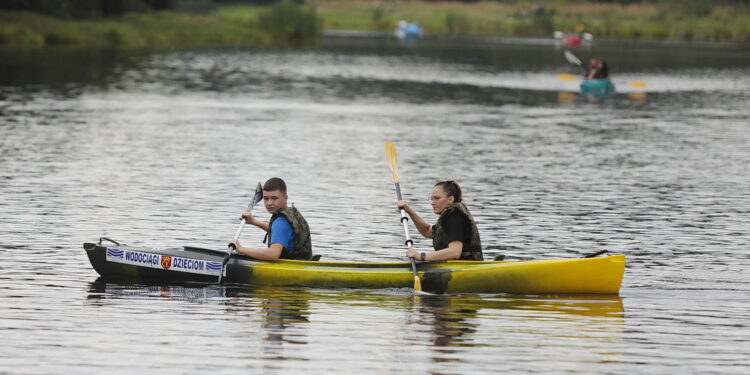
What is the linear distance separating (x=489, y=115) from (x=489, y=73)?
22778 millimetres

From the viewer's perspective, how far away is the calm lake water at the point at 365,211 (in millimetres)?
11953

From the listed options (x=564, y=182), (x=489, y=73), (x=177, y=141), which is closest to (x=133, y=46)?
(x=489, y=73)

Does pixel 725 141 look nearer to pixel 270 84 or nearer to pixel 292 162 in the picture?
pixel 292 162

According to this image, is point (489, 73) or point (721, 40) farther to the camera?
point (721, 40)

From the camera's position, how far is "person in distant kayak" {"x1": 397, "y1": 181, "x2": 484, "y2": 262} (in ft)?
47.2

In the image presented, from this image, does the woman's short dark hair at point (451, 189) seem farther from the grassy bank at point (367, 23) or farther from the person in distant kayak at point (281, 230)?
the grassy bank at point (367, 23)

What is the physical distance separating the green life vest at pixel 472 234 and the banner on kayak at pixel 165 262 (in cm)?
260

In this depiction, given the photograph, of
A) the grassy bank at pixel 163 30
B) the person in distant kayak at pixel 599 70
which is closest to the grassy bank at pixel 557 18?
the grassy bank at pixel 163 30

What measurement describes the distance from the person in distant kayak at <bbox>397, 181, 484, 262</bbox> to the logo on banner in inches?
110

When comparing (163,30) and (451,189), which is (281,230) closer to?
(451,189)

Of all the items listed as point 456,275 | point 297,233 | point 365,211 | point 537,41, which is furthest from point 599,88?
point 537,41

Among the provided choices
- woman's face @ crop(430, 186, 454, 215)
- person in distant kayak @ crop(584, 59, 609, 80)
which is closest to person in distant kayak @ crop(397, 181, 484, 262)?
woman's face @ crop(430, 186, 454, 215)

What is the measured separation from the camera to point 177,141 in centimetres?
3250

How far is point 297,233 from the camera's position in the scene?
48.2 feet
